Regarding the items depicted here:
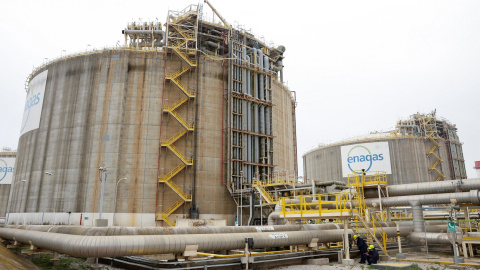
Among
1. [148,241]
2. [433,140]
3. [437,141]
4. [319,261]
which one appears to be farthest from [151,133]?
[437,141]

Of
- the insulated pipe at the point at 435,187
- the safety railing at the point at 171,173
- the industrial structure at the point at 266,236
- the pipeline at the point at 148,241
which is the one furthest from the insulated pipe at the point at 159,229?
the safety railing at the point at 171,173

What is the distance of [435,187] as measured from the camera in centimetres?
2444

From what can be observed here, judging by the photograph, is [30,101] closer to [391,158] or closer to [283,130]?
[283,130]

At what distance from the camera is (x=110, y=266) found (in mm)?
17812

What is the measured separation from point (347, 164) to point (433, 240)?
3860 cm

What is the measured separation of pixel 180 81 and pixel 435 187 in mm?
26389

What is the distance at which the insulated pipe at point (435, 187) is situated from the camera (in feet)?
75.3

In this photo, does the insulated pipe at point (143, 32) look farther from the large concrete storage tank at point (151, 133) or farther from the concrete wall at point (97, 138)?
the concrete wall at point (97, 138)

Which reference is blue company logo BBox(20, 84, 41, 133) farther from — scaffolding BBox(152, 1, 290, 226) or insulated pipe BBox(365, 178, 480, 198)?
insulated pipe BBox(365, 178, 480, 198)

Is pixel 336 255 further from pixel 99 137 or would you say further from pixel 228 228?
pixel 99 137

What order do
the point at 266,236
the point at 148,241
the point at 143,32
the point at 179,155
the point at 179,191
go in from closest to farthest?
1. the point at 148,241
2. the point at 266,236
3. the point at 179,191
4. the point at 179,155
5. the point at 143,32

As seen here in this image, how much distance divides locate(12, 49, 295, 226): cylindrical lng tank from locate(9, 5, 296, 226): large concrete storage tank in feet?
0.35

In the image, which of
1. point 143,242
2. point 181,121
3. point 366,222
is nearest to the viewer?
point 143,242

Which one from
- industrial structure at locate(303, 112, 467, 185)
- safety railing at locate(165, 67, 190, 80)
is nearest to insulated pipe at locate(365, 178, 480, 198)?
safety railing at locate(165, 67, 190, 80)
